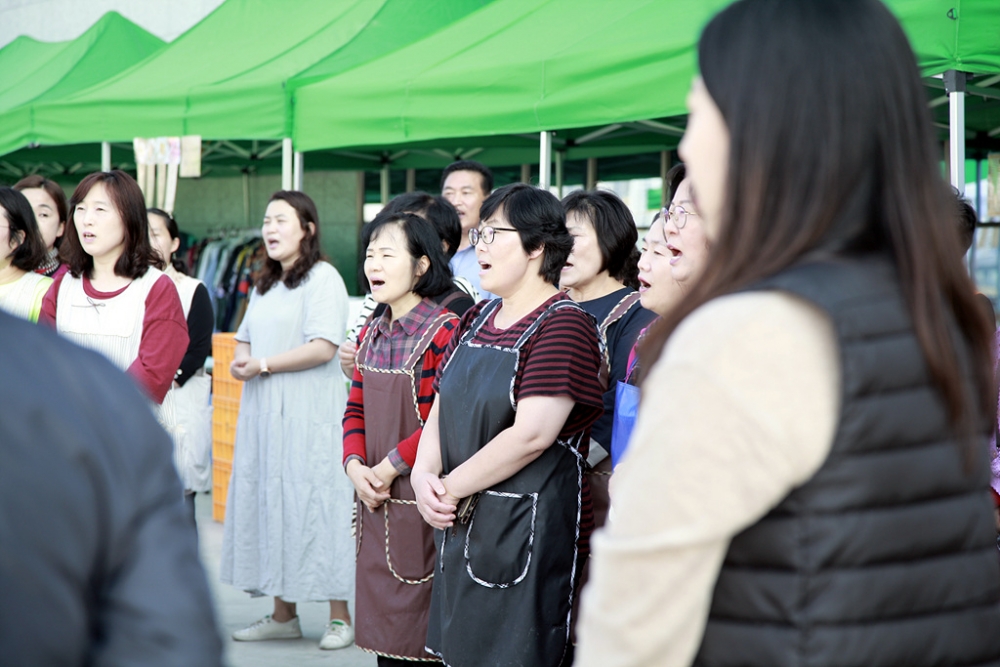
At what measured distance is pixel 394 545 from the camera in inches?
135

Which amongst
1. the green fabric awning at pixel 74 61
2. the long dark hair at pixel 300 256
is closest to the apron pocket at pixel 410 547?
the long dark hair at pixel 300 256

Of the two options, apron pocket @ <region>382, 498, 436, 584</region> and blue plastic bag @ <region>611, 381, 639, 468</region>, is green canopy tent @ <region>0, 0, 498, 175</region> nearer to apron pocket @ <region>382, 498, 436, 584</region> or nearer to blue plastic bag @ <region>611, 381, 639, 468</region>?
apron pocket @ <region>382, 498, 436, 584</region>

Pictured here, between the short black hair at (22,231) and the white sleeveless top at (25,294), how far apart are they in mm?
63

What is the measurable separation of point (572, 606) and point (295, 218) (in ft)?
8.54

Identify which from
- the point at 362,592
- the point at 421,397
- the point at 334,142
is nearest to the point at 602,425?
the point at 421,397

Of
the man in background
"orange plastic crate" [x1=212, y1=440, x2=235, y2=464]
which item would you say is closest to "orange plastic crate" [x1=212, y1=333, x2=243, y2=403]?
"orange plastic crate" [x1=212, y1=440, x2=235, y2=464]

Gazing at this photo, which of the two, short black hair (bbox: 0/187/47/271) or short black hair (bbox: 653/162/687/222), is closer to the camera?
short black hair (bbox: 653/162/687/222)

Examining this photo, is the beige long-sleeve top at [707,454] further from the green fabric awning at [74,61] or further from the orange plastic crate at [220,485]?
the green fabric awning at [74,61]

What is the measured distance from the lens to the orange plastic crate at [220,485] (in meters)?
6.87

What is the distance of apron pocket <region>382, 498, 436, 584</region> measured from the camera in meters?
3.39

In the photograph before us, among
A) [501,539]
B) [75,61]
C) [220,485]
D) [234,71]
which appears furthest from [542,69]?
[75,61]

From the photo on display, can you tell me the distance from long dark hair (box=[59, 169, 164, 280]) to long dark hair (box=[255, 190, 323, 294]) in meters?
0.92

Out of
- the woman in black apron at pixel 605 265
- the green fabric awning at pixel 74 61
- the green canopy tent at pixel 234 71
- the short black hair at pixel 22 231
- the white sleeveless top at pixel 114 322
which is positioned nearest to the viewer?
the woman in black apron at pixel 605 265

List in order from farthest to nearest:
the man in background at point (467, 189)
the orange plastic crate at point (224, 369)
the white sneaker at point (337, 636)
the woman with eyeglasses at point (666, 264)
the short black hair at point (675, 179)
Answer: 1. the orange plastic crate at point (224, 369)
2. the man in background at point (467, 189)
3. the white sneaker at point (337, 636)
4. the short black hair at point (675, 179)
5. the woman with eyeglasses at point (666, 264)
